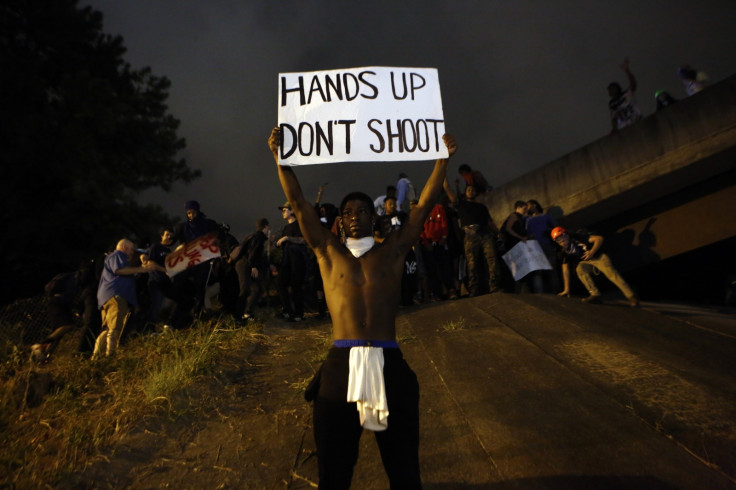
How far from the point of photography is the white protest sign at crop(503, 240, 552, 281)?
803cm

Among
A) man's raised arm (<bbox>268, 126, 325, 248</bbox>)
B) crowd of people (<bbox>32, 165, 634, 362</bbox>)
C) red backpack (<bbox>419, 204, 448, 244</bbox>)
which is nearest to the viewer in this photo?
man's raised arm (<bbox>268, 126, 325, 248</bbox>)

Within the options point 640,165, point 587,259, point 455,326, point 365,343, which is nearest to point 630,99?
point 640,165

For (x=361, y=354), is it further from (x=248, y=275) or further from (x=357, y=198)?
(x=248, y=275)

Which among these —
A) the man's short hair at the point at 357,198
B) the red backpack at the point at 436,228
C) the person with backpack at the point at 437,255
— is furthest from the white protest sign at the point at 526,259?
the man's short hair at the point at 357,198

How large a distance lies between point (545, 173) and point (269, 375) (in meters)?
7.81

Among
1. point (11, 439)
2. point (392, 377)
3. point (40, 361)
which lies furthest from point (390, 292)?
point (40, 361)

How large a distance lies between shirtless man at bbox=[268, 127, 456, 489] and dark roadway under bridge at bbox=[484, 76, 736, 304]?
7968mm

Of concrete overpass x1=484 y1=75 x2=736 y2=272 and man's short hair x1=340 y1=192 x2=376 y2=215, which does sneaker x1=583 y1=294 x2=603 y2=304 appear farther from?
man's short hair x1=340 y1=192 x2=376 y2=215

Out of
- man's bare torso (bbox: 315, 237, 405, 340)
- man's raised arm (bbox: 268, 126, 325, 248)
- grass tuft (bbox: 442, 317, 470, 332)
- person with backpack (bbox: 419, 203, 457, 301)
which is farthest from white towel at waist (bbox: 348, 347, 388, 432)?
person with backpack (bbox: 419, 203, 457, 301)

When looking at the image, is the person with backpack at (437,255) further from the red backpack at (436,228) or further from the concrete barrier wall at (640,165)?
the concrete barrier wall at (640,165)

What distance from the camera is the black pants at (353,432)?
2.09m

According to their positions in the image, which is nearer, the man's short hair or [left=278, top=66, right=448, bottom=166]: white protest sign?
the man's short hair

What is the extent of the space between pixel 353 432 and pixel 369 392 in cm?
22

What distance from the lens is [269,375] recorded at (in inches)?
194
